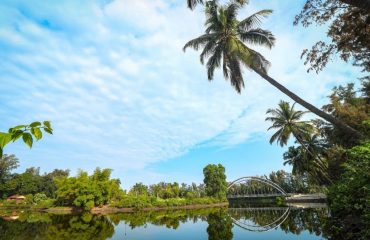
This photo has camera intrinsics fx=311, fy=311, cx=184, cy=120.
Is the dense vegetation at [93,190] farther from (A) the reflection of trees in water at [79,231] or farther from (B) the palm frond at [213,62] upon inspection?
(B) the palm frond at [213,62]

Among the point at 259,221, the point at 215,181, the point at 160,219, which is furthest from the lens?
the point at 215,181

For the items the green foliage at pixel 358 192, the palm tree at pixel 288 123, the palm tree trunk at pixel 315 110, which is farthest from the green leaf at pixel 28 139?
the palm tree at pixel 288 123

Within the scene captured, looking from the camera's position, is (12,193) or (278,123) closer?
(278,123)

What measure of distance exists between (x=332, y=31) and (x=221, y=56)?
33.5 ft

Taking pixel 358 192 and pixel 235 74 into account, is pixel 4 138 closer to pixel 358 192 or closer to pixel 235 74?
pixel 358 192

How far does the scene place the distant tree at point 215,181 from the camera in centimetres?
6247

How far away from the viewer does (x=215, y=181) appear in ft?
205

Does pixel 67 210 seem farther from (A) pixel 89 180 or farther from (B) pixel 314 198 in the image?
(B) pixel 314 198

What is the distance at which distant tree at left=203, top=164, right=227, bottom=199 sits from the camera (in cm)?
6247

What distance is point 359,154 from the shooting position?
1026cm

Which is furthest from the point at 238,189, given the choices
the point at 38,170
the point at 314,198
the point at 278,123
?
the point at 278,123

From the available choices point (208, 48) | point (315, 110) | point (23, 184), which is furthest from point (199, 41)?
point (23, 184)

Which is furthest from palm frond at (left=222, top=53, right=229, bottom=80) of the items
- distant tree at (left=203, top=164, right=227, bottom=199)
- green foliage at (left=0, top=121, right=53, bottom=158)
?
distant tree at (left=203, top=164, right=227, bottom=199)

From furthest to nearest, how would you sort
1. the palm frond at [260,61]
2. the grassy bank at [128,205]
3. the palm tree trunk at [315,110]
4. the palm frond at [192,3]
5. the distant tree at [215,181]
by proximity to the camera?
the distant tree at [215,181] → the grassy bank at [128,205] → the palm frond at [260,61] → the palm frond at [192,3] → the palm tree trunk at [315,110]
